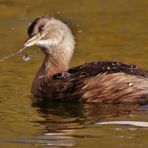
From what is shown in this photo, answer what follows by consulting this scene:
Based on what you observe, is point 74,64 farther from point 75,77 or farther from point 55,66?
point 75,77

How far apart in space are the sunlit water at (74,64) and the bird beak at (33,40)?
0.65 metres

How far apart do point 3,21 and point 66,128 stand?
24.8ft

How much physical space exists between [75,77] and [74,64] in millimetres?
2305

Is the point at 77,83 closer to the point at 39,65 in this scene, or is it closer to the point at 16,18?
the point at 39,65

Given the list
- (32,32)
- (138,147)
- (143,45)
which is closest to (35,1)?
(143,45)

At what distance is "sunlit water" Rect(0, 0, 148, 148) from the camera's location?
1078 centimetres

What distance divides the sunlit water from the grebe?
21 cm

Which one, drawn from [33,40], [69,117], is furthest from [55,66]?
[69,117]

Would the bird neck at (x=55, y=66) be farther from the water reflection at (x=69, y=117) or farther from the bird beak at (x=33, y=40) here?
the water reflection at (x=69, y=117)

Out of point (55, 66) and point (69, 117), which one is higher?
point (55, 66)

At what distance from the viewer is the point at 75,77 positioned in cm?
1333

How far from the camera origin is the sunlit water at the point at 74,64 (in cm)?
1078

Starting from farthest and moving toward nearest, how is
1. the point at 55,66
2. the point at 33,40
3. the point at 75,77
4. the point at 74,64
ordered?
the point at 74,64 → the point at 55,66 → the point at 33,40 → the point at 75,77

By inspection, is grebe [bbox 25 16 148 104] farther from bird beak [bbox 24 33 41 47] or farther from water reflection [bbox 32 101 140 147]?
water reflection [bbox 32 101 140 147]
